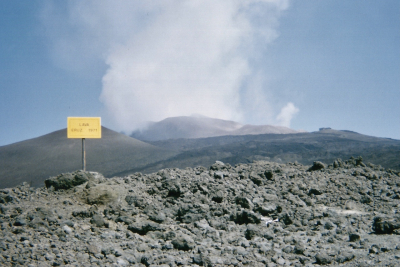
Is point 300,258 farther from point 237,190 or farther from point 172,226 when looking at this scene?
point 237,190

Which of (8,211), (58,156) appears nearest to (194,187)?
(8,211)

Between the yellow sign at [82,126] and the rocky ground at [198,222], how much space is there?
1.37m

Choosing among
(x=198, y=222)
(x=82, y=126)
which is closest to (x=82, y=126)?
(x=82, y=126)

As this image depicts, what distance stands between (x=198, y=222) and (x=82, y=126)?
3639mm

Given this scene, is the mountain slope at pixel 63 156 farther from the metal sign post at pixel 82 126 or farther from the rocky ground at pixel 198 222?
the rocky ground at pixel 198 222

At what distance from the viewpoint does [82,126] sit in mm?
6402

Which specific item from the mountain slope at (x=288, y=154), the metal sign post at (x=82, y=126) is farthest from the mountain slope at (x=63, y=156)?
the metal sign post at (x=82, y=126)

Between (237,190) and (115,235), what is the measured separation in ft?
8.10

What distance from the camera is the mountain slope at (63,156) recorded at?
14.8m

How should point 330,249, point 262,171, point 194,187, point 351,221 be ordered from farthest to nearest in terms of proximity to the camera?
point 262,171 → point 194,187 → point 351,221 → point 330,249

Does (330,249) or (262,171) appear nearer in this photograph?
(330,249)

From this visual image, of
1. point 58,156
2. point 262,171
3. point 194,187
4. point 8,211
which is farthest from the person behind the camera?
point 58,156

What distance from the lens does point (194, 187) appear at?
5219 mm

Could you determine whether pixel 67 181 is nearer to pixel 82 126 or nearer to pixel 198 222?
pixel 82 126
